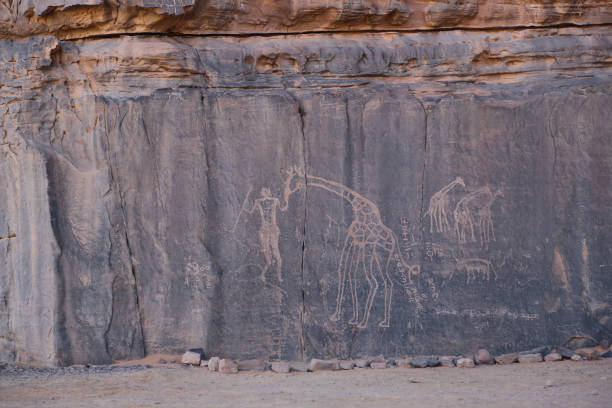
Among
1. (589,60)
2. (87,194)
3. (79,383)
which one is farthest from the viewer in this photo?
(589,60)

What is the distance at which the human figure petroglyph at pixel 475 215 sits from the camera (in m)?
6.25

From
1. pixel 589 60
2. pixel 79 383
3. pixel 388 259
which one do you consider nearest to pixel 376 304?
pixel 388 259

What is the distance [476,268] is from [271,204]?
2015 millimetres

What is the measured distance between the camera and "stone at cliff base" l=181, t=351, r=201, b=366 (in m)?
5.85

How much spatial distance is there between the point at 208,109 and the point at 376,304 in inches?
94.8

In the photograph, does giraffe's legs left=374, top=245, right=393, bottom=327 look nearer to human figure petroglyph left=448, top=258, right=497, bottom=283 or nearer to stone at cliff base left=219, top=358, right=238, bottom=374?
human figure petroglyph left=448, top=258, right=497, bottom=283

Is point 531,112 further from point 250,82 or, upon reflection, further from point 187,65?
point 187,65

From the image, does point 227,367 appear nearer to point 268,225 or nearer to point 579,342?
point 268,225

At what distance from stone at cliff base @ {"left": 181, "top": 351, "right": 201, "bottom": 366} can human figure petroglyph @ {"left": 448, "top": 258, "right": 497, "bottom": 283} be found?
2.43 meters

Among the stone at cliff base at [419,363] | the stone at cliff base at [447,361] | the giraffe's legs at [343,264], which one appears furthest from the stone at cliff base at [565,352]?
the giraffe's legs at [343,264]

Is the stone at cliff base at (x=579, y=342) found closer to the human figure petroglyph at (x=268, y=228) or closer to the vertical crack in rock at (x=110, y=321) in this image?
the human figure petroglyph at (x=268, y=228)

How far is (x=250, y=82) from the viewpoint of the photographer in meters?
6.49

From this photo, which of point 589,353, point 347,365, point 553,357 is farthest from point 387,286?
point 589,353

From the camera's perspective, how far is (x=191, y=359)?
5.84 m
